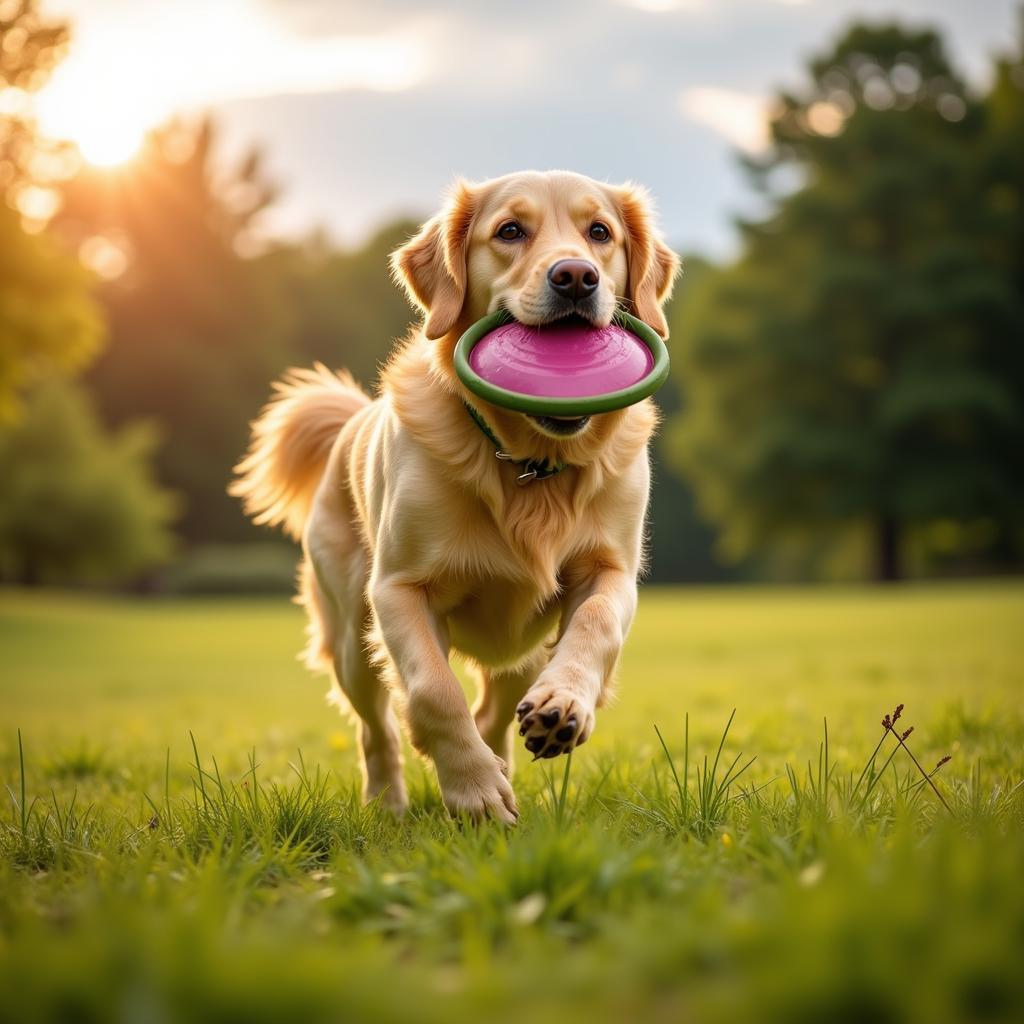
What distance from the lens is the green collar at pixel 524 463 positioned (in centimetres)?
361

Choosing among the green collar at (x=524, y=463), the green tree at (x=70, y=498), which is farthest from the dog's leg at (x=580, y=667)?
the green tree at (x=70, y=498)

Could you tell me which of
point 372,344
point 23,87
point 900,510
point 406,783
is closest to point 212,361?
point 372,344

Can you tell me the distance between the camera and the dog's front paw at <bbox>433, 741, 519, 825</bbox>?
302 centimetres

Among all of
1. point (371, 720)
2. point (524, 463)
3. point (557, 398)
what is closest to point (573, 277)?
point (557, 398)

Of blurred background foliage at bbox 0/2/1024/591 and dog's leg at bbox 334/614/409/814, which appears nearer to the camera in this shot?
dog's leg at bbox 334/614/409/814

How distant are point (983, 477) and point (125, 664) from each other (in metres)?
22.9

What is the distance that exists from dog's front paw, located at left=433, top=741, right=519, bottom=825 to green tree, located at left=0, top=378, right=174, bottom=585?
2899 cm

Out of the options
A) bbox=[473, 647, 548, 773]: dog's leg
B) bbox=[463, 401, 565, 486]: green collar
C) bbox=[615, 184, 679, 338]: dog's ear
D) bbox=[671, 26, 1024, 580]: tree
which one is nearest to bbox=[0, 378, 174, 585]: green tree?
bbox=[671, 26, 1024, 580]: tree

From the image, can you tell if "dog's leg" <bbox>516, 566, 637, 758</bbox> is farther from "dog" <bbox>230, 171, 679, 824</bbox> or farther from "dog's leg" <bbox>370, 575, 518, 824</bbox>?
"dog's leg" <bbox>370, 575, 518, 824</bbox>

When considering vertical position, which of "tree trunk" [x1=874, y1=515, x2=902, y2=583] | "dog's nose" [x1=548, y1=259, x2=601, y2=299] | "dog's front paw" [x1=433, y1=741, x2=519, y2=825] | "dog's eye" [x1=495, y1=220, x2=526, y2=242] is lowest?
"tree trunk" [x1=874, y1=515, x2=902, y2=583]

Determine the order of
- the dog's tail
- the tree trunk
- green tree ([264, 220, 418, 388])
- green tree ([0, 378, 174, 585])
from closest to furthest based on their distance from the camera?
the dog's tail
green tree ([0, 378, 174, 585])
the tree trunk
green tree ([264, 220, 418, 388])

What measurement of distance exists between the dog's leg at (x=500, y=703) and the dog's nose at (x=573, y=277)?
154cm

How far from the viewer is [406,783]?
4.35 meters

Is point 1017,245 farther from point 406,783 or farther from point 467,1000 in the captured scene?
point 467,1000
